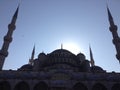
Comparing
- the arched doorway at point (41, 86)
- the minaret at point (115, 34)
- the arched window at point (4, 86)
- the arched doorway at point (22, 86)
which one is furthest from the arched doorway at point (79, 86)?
the arched window at point (4, 86)

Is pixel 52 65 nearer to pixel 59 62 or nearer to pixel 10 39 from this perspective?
pixel 59 62

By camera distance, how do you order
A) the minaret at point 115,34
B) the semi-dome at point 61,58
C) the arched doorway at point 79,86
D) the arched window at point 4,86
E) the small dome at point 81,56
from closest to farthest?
1. the arched window at point 4,86
2. the arched doorway at point 79,86
3. the minaret at point 115,34
4. the semi-dome at point 61,58
5. the small dome at point 81,56

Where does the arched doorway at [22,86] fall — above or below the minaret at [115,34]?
below

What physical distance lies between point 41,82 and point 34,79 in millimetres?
1363

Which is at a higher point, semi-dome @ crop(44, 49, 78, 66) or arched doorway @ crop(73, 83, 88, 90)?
semi-dome @ crop(44, 49, 78, 66)

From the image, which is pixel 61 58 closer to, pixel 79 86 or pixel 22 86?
pixel 79 86

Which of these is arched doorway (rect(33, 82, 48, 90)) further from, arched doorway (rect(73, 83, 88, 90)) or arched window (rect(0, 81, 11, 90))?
arched doorway (rect(73, 83, 88, 90))

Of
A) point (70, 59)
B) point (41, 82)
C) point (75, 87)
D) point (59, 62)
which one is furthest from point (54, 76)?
point (70, 59)

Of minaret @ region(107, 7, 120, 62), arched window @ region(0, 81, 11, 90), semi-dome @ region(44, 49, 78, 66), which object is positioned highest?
minaret @ region(107, 7, 120, 62)

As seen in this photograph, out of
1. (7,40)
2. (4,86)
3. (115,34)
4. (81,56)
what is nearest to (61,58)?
(81,56)

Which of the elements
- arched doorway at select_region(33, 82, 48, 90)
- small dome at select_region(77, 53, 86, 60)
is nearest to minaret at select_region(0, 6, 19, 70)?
arched doorway at select_region(33, 82, 48, 90)

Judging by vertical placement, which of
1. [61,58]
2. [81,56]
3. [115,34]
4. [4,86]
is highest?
[115,34]

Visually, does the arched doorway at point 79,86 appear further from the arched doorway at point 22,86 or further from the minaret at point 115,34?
the minaret at point 115,34

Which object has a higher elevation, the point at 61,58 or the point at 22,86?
the point at 61,58
